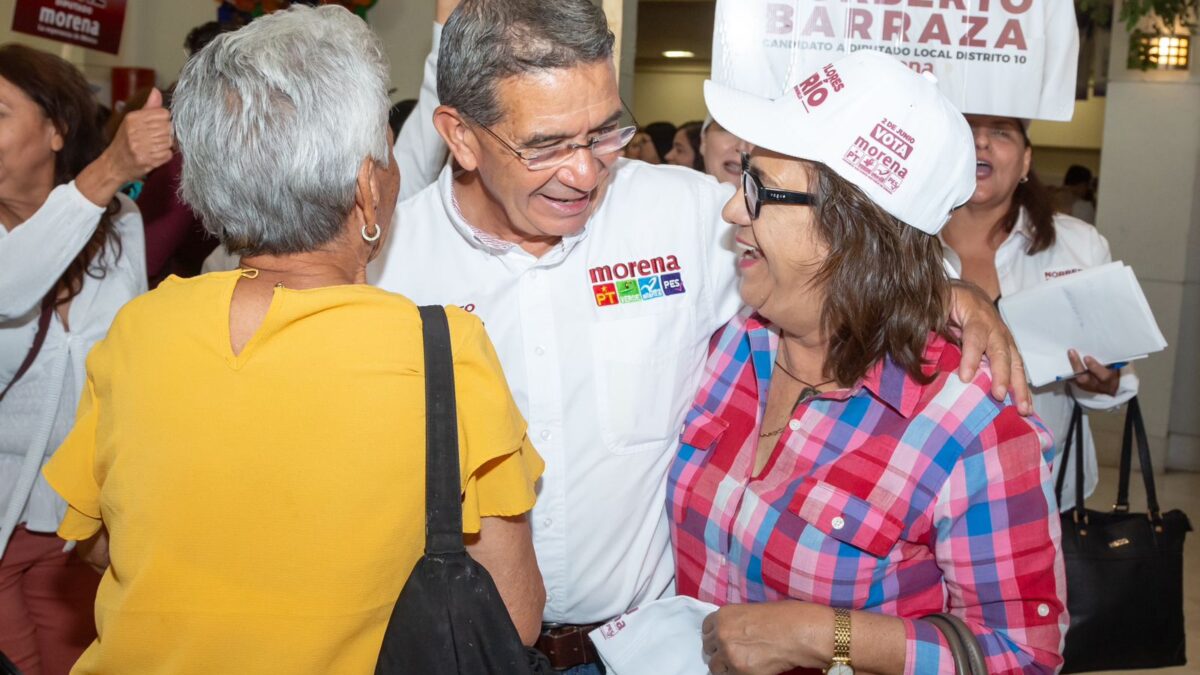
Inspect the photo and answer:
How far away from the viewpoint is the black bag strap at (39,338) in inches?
103

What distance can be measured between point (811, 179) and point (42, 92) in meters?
1.99

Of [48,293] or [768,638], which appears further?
[48,293]

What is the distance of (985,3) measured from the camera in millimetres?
2545

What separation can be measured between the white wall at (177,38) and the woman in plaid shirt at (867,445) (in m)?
5.72

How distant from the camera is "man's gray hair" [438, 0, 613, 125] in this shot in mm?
1950

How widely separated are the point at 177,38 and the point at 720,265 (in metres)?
6.45

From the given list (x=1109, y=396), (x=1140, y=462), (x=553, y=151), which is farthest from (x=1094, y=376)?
(x=553, y=151)

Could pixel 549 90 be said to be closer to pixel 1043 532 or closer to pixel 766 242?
pixel 766 242

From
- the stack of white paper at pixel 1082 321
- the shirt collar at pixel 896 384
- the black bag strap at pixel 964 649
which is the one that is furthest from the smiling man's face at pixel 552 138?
the stack of white paper at pixel 1082 321

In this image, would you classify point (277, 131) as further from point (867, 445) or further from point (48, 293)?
point (48, 293)

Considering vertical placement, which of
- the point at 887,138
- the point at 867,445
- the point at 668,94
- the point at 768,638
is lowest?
the point at 768,638

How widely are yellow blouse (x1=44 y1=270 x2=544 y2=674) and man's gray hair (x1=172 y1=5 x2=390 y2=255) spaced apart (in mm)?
98

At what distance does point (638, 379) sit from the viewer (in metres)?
2.08

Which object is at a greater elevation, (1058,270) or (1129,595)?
(1058,270)
